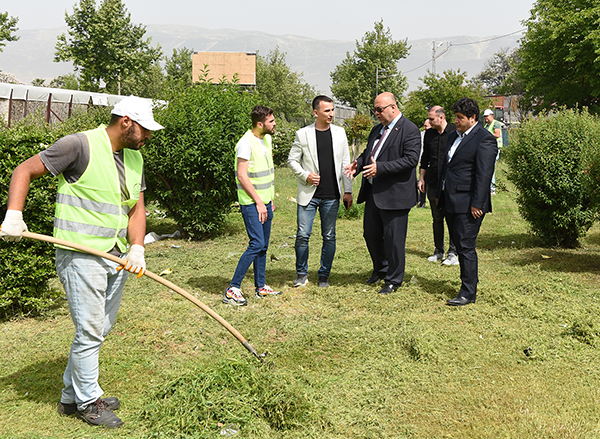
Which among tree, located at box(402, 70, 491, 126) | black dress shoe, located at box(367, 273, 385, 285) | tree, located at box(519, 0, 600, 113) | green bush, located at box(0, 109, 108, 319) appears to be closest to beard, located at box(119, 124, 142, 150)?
green bush, located at box(0, 109, 108, 319)

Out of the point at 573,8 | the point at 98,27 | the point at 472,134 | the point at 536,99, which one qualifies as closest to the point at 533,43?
the point at 573,8

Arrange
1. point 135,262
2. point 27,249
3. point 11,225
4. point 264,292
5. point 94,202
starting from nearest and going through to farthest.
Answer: point 11,225
point 94,202
point 135,262
point 27,249
point 264,292

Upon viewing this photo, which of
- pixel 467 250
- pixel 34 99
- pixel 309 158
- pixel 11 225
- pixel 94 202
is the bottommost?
pixel 467 250

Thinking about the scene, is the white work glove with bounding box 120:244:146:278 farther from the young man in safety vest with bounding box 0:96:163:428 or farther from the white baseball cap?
the white baseball cap

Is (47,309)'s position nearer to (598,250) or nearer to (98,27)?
(598,250)

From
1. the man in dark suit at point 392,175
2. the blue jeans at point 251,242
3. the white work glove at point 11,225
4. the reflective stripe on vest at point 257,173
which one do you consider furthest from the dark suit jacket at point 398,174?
the white work glove at point 11,225

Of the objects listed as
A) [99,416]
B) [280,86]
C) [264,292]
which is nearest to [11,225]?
[99,416]

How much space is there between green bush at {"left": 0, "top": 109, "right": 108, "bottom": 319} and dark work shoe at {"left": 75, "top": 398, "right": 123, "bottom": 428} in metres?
2.23

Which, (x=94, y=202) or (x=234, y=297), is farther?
(x=234, y=297)

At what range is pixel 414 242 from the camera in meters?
9.24

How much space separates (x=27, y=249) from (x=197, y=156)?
374 centimetres

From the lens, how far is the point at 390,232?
246 inches

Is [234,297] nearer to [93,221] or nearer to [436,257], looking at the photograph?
[93,221]

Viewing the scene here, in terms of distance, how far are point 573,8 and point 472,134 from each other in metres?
32.3
